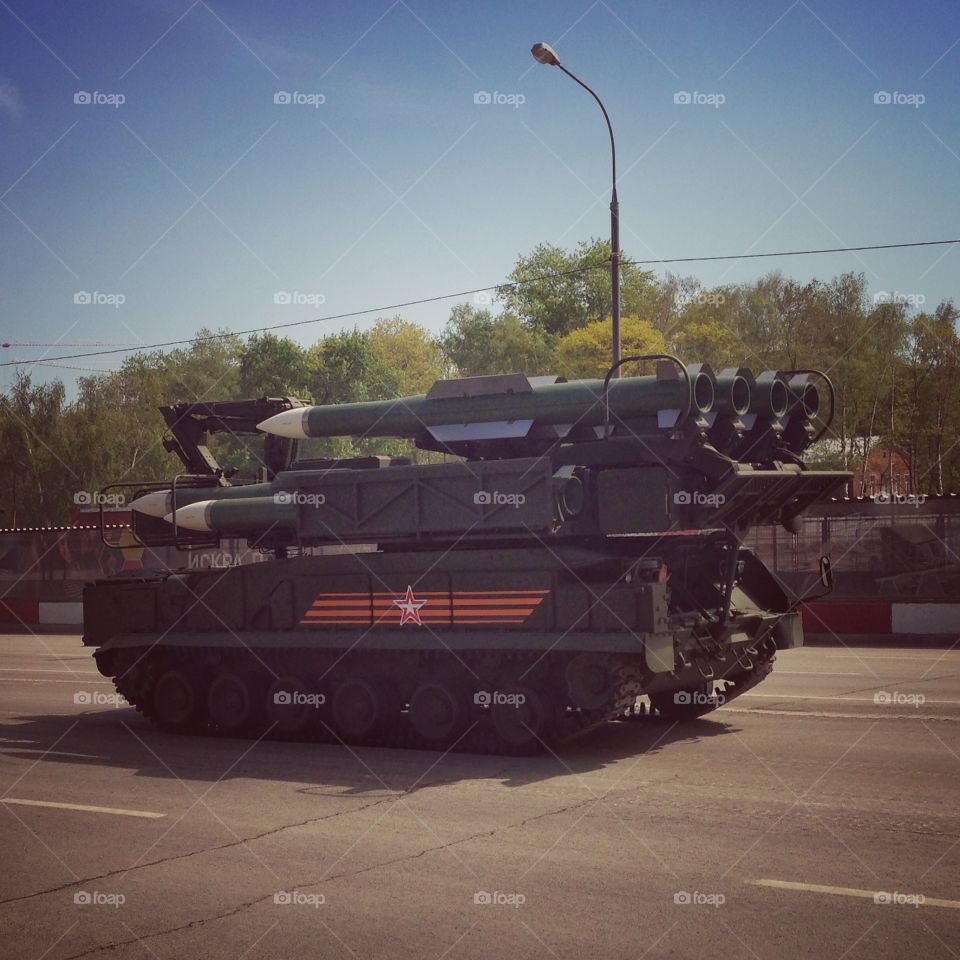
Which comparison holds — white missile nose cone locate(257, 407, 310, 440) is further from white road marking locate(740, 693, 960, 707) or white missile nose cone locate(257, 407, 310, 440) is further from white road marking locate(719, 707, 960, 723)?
white road marking locate(740, 693, 960, 707)

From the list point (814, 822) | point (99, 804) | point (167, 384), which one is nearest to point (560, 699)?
point (814, 822)

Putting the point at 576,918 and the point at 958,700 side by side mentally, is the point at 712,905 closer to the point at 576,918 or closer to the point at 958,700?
the point at 576,918

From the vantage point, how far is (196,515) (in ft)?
46.0

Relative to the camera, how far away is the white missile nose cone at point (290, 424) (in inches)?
545

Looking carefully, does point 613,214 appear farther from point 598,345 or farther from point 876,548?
point 598,345

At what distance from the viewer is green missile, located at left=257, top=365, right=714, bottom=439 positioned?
1177 centimetres

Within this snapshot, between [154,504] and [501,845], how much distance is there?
8057 mm

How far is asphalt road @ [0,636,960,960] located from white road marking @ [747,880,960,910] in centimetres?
2

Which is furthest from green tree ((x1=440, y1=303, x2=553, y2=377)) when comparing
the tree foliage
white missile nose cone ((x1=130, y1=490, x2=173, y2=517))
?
white missile nose cone ((x1=130, y1=490, x2=173, y2=517))

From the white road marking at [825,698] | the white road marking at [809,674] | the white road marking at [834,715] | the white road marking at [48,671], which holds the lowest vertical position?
the white road marking at [809,674]

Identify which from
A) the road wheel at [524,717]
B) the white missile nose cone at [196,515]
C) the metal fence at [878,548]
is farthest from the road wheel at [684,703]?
the metal fence at [878,548]

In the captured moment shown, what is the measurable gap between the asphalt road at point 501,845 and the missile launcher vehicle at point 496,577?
61 cm

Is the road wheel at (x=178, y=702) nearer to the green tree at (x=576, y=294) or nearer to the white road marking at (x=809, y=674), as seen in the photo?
the white road marking at (x=809, y=674)

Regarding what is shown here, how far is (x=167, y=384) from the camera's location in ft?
223
